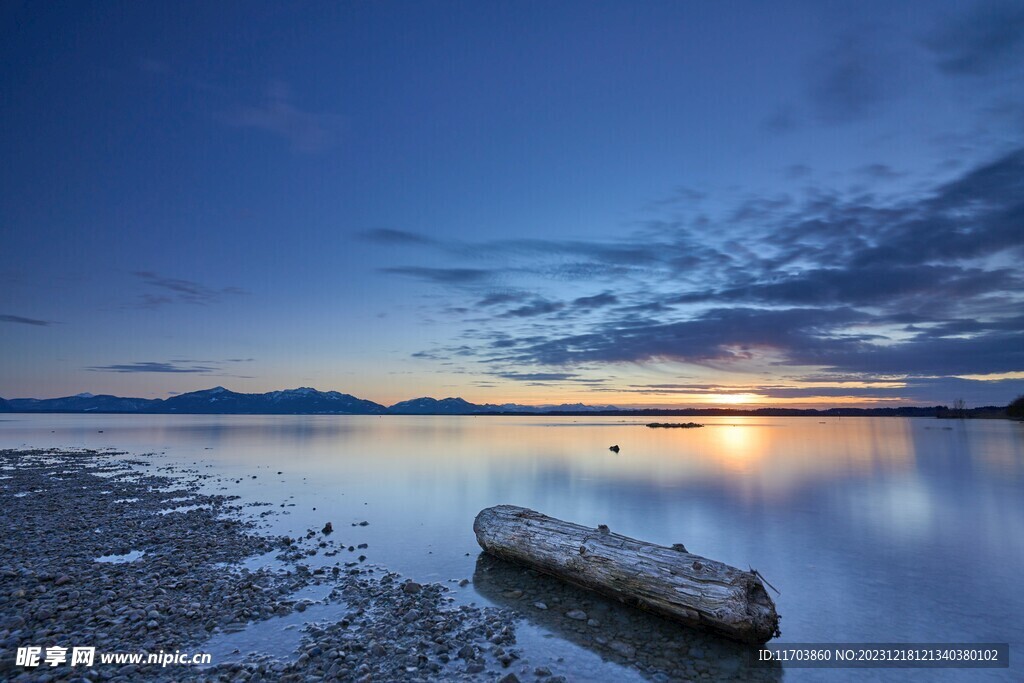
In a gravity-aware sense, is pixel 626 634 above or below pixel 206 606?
below

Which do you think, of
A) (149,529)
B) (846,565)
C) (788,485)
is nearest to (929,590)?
(846,565)

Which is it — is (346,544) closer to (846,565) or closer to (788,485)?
(846,565)

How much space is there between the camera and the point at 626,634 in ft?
24.7

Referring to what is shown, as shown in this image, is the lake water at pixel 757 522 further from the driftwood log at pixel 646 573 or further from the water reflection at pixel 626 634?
the driftwood log at pixel 646 573

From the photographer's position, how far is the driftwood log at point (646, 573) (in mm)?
6992

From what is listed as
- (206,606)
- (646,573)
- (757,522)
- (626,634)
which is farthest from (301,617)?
(757,522)

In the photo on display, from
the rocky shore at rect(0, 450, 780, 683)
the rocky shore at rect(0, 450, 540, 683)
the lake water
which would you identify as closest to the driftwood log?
the rocky shore at rect(0, 450, 780, 683)

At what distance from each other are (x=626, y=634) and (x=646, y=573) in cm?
96

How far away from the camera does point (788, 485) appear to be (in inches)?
918

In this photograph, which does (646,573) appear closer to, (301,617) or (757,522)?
(301,617)

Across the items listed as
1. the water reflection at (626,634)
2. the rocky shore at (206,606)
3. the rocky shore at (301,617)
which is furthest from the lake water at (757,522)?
the rocky shore at (206,606)

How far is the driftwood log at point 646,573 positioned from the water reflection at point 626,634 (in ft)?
0.71

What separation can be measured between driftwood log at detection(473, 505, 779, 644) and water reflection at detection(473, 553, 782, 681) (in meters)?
0.22

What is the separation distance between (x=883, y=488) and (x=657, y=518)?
14019mm
